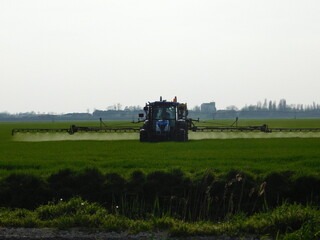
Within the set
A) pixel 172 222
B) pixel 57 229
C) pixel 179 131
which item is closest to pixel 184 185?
pixel 172 222

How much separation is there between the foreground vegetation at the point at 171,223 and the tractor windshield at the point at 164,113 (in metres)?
20.7

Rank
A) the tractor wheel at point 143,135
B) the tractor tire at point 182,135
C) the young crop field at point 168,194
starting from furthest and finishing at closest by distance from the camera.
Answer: the tractor wheel at point 143,135
the tractor tire at point 182,135
the young crop field at point 168,194

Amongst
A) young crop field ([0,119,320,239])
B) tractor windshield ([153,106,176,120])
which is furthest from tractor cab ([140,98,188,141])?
young crop field ([0,119,320,239])

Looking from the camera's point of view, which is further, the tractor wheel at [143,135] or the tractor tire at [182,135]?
the tractor wheel at [143,135]

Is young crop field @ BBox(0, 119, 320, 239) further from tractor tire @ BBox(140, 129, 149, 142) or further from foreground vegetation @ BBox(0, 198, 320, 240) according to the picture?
tractor tire @ BBox(140, 129, 149, 142)

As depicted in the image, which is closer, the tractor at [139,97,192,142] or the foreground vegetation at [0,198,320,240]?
the foreground vegetation at [0,198,320,240]

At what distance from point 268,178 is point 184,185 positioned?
103 inches

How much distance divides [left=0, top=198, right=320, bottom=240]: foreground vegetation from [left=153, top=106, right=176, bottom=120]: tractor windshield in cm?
2067

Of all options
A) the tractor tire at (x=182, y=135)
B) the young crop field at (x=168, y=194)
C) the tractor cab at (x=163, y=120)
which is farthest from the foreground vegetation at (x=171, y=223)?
the tractor cab at (x=163, y=120)

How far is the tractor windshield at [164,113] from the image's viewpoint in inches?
1283

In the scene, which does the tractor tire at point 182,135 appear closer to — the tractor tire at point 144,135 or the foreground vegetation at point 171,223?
the tractor tire at point 144,135

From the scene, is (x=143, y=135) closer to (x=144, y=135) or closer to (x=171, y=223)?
(x=144, y=135)

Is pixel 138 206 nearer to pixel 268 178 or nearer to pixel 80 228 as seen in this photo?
pixel 80 228

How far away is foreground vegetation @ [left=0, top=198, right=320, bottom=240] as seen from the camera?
10203 millimetres
